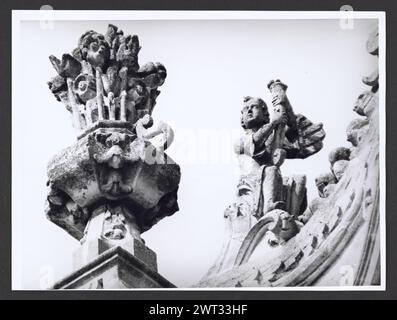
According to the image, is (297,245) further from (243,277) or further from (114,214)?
(114,214)

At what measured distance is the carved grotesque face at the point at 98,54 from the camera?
16766 millimetres

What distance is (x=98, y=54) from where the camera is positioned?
1677cm

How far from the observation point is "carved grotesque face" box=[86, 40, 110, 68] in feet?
55.0

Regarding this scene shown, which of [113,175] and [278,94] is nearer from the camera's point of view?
[113,175]

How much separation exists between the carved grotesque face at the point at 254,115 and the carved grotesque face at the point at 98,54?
147 cm

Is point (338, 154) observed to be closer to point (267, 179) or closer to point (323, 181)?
point (323, 181)

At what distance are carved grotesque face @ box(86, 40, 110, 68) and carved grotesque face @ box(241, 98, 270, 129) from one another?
147 cm

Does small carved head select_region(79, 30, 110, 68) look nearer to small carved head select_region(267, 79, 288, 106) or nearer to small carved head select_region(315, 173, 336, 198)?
small carved head select_region(267, 79, 288, 106)

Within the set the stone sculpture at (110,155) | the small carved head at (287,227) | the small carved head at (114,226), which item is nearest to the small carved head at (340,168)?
the small carved head at (287,227)

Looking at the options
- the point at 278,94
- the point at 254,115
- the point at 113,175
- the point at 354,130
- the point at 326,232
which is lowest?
the point at 326,232

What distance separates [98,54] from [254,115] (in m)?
1.64

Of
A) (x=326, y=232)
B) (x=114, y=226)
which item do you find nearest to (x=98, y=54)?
(x=114, y=226)

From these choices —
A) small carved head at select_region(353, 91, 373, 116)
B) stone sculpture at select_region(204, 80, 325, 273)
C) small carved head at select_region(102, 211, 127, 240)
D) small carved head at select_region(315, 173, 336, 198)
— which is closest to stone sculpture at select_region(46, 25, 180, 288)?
small carved head at select_region(102, 211, 127, 240)

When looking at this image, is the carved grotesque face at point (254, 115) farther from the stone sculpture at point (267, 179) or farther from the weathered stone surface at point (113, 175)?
the weathered stone surface at point (113, 175)
